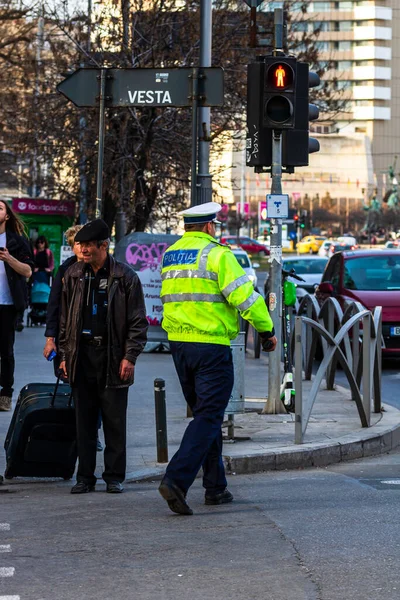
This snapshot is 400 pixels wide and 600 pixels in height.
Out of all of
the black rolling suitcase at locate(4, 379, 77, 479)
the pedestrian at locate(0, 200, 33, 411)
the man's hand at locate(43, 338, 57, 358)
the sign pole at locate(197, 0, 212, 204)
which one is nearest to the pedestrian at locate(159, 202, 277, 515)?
the black rolling suitcase at locate(4, 379, 77, 479)

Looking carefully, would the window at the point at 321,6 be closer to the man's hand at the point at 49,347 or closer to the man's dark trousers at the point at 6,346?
the man's dark trousers at the point at 6,346

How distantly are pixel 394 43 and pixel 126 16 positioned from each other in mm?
125631

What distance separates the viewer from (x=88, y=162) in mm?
26172

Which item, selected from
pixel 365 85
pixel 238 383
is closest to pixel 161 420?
pixel 238 383

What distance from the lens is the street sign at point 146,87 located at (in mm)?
11930

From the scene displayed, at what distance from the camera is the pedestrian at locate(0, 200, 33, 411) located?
1088cm

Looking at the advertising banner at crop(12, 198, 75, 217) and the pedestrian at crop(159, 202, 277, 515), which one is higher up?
the advertising banner at crop(12, 198, 75, 217)

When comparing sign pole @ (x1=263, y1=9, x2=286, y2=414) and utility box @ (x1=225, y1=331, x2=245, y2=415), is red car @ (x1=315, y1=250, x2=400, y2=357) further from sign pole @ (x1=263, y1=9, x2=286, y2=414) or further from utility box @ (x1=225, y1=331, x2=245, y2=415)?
utility box @ (x1=225, y1=331, x2=245, y2=415)

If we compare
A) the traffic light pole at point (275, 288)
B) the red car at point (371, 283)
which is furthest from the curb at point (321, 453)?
the red car at point (371, 283)

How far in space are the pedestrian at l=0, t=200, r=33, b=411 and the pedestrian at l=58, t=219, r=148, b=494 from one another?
263 centimetres

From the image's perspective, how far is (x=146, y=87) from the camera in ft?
39.6

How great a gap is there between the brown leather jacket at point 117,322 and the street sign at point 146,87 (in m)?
4.05

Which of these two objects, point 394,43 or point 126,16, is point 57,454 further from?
point 394,43

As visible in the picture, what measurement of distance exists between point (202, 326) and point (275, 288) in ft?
13.6
